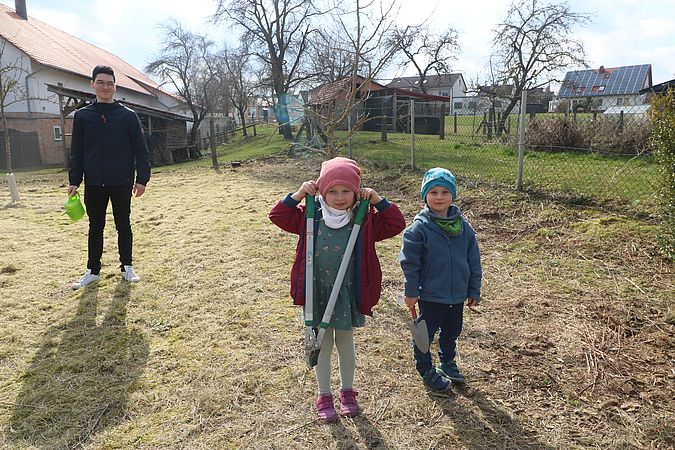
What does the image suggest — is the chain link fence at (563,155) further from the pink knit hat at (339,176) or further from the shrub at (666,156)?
the pink knit hat at (339,176)

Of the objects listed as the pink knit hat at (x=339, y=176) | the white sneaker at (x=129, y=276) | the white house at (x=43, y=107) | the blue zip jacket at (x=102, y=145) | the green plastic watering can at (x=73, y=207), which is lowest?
the white sneaker at (x=129, y=276)

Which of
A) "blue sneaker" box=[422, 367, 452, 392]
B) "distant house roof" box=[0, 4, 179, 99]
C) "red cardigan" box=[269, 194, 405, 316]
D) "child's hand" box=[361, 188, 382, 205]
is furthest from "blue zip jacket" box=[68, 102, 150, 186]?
"distant house roof" box=[0, 4, 179, 99]

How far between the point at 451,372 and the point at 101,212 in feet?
10.6

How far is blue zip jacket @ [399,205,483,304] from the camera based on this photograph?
7.84ft

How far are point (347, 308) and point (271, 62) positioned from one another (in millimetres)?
31119

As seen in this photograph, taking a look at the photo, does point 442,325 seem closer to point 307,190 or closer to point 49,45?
point 307,190

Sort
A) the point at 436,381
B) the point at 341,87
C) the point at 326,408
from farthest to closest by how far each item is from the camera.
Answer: the point at 341,87 → the point at 436,381 → the point at 326,408

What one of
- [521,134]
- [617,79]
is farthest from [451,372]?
[617,79]

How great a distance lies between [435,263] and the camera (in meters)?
2.41

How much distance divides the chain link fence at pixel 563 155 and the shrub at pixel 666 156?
181 cm

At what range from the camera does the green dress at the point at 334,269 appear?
223 centimetres

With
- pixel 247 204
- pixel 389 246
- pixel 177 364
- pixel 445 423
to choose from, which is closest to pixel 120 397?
pixel 177 364

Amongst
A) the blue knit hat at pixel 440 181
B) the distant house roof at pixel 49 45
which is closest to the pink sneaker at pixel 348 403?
the blue knit hat at pixel 440 181

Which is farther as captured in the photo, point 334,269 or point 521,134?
point 521,134
